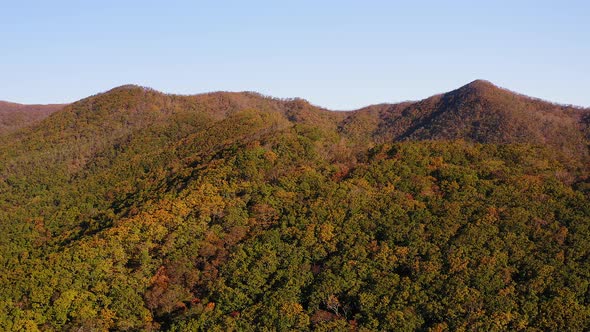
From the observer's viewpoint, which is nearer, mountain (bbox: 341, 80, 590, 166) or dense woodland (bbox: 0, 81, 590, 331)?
dense woodland (bbox: 0, 81, 590, 331)

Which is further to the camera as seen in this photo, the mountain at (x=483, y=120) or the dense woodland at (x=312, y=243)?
the mountain at (x=483, y=120)

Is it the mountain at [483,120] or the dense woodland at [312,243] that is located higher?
the mountain at [483,120]

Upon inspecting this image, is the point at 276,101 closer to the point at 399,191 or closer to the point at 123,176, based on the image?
the point at 123,176

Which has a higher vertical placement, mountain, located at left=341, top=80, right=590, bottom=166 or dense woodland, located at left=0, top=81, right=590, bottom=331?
mountain, located at left=341, top=80, right=590, bottom=166

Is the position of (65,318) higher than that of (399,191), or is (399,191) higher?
(399,191)

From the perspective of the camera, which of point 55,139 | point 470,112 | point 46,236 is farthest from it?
point 470,112

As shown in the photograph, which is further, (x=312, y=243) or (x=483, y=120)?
(x=483, y=120)

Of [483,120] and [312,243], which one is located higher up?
[483,120]

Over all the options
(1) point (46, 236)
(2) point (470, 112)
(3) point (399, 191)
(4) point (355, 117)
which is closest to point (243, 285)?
(3) point (399, 191)
